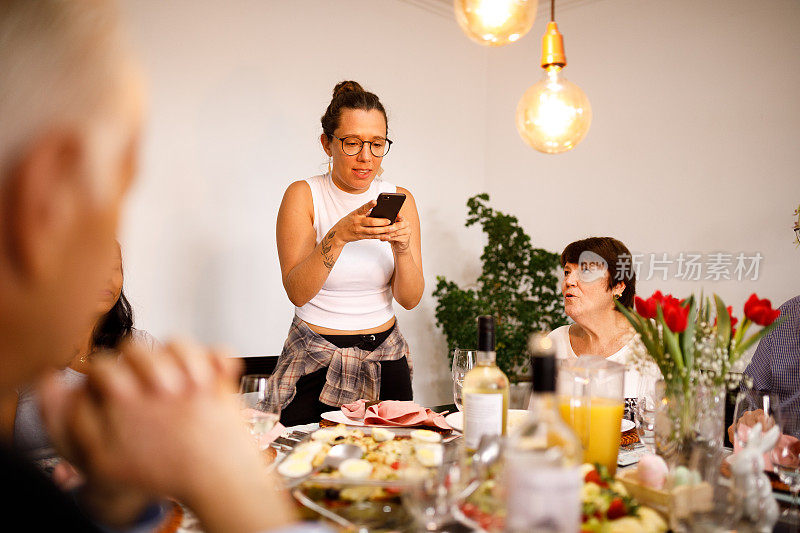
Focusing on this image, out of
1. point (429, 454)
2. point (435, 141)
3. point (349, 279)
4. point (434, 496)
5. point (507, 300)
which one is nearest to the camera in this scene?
point (434, 496)

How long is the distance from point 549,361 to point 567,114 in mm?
1430

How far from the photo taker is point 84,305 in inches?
15.2

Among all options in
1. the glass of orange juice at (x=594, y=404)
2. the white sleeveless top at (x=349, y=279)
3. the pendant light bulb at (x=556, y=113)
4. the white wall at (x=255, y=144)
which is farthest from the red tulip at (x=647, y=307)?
the white wall at (x=255, y=144)

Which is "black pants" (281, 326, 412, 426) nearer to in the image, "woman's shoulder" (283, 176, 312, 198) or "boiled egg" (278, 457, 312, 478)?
"woman's shoulder" (283, 176, 312, 198)

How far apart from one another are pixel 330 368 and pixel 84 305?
1495 mm

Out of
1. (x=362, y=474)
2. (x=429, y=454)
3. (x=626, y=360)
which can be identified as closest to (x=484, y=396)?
(x=429, y=454)

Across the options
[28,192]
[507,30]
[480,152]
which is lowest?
[28,192]

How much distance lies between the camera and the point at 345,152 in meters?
2.11

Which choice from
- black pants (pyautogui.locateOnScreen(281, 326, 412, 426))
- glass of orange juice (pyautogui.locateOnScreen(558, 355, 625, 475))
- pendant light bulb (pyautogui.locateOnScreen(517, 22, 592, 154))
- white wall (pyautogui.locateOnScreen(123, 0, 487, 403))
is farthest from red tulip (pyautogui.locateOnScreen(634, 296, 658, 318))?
white wall (pyautogui.locateOnScreen(123, 0, 487, 403))

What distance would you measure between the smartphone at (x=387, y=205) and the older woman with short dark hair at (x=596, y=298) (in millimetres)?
760

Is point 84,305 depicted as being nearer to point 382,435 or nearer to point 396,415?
point 382,435

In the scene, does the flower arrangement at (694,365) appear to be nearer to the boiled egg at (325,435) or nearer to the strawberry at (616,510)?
the strawberry at (616,510)

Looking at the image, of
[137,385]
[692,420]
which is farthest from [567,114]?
[137,385]

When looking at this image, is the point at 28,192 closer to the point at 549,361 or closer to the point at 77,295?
the point at 77,295
